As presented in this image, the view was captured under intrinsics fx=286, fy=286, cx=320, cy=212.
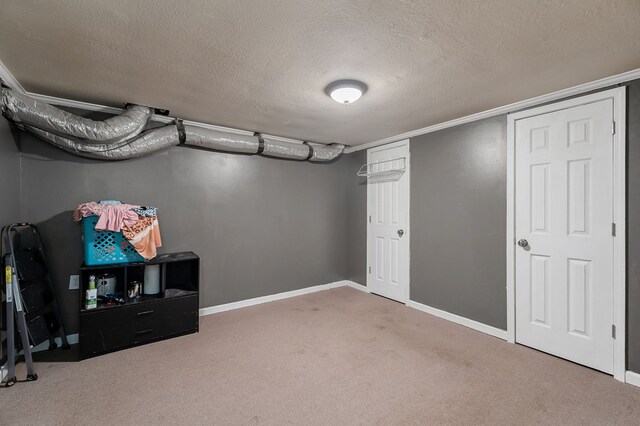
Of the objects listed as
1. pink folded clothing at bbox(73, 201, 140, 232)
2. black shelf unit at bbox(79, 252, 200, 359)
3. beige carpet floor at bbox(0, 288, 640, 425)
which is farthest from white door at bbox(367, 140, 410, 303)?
pink folded clothing at bbox(73, 201, 140, 232)

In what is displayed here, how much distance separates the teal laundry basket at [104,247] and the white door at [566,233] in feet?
12.2

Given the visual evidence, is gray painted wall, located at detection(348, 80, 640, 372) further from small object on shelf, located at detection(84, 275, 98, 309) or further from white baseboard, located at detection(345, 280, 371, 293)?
small object on shelf, located at detection(84, 275, 98, 309)

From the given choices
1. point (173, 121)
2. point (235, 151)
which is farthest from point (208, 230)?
point (173, 121)

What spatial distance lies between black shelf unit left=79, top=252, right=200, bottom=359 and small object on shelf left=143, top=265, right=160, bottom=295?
0.05 metres

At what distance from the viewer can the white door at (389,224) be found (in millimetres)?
3869

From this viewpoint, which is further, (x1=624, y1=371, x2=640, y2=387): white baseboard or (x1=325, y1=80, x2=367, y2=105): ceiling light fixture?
(x1=325, y1=80, x2=367, y2=105): ceiling light fixture

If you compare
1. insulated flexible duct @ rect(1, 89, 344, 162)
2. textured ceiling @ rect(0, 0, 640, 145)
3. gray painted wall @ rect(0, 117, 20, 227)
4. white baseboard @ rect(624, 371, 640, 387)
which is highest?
textured ceiling @ rect(0, 0, 640, 145)

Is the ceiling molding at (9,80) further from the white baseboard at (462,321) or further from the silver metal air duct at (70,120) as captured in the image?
the white baseboard at (462,321)

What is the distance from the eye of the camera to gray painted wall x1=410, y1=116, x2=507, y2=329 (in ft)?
9.63

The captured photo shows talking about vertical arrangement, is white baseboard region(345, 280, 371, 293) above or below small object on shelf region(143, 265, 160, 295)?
below

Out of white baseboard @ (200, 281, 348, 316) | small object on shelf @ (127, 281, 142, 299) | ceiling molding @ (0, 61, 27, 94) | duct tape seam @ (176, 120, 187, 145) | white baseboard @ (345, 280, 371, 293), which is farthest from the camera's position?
white baseboard @ (345, 280, 371, 293)

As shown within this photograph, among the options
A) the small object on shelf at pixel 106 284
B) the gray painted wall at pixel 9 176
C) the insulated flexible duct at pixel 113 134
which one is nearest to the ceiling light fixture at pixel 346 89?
the insulated flexible duct at pixel 113 134

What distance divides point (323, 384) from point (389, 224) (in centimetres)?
247

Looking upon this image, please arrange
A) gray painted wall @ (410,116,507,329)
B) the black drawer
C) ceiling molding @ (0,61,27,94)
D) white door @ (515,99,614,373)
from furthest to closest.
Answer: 1. gray painted wall @ (410,116,507,329)
2. the black drawer
3. white door @ (515,99,614,373)
4. ceiling molding @ (0,61,27,94)
